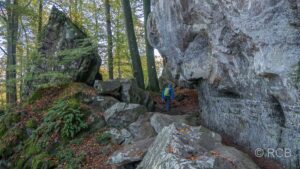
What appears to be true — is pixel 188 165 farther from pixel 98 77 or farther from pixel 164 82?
pixel 164 82

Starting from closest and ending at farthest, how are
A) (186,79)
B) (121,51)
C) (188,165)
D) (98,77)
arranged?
(188,165) → (186,79) → (98,77) → (121,51)

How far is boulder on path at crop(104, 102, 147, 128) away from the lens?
1005 centimetres

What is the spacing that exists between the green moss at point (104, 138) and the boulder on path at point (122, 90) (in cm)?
247

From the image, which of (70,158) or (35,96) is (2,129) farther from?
(70,158)

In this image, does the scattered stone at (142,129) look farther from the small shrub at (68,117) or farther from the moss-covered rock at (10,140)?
the moss-covered rock at (10,140)

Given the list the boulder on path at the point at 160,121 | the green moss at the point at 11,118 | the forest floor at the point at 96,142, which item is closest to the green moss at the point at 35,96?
the forest floor at the point at 96,142

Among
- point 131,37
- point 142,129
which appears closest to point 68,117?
point 142,129

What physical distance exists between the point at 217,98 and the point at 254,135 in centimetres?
237

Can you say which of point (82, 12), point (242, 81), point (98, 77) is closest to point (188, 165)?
point (242, 81)

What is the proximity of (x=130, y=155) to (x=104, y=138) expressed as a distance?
2088 millimetres

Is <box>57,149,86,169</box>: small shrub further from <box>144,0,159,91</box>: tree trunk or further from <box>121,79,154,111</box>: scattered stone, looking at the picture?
<box>144,0,159,91</box>: tree trunk

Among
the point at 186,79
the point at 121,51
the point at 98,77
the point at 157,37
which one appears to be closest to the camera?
the point at 186,79

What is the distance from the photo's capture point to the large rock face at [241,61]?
19.7ft

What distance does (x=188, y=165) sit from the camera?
5027 millimetres
